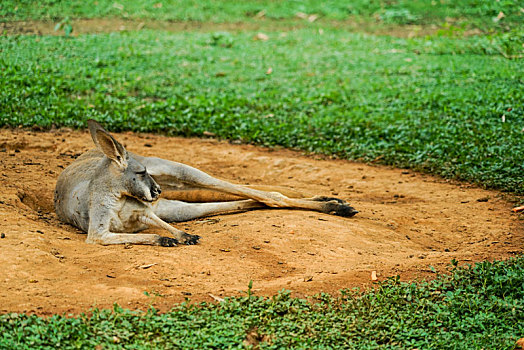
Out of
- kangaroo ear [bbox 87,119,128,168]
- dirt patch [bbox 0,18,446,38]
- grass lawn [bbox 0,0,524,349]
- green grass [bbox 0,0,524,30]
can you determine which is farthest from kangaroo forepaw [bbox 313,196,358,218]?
green grass [bbox 0,0,524,30]

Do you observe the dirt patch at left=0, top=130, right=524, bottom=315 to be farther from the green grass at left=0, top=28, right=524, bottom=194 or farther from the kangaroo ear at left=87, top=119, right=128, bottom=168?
the green grass at left=0, top=28, right=524, bottom=194

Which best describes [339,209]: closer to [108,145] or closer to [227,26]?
[108,145]

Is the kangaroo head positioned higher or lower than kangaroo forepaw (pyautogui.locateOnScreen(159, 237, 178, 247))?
higher

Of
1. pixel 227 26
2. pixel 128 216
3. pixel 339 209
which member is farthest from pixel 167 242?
pixel 227 26

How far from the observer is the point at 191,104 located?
9328 millimetres

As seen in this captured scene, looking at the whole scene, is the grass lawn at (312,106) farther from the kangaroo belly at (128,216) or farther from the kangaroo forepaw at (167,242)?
the kangaroo belly at (128,216)

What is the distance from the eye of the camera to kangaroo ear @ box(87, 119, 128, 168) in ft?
16.1

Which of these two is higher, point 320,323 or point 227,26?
point 227,26

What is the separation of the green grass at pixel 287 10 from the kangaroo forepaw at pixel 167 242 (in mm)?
10011

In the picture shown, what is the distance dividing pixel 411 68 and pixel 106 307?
8861 millimetres

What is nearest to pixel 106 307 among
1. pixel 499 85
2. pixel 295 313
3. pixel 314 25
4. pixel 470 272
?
pixel 295 313

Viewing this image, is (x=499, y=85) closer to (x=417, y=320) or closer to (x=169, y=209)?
(x=169, y=209)

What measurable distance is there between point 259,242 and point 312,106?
4994 mm

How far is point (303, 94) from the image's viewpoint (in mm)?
10086
